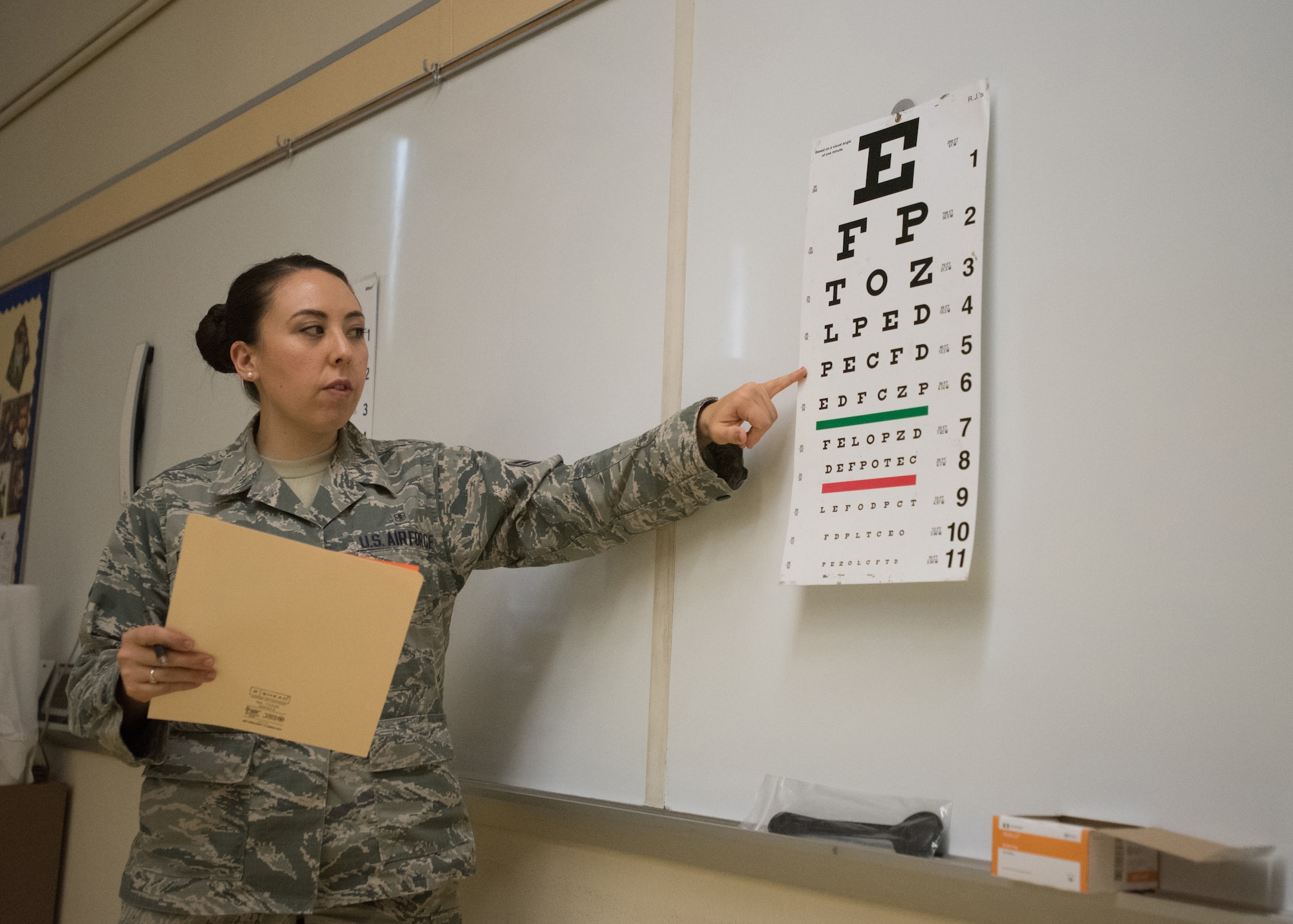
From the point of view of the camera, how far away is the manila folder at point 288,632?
1.11 m

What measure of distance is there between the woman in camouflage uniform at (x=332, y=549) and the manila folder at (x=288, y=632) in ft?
0.10

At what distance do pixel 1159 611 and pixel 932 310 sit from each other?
0.41 m

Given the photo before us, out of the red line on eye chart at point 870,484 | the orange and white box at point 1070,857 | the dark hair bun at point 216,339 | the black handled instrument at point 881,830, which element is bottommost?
the black handled instrument at point 881,830

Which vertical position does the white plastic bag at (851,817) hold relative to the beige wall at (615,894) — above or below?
above

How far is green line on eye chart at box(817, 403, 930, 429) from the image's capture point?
117cm

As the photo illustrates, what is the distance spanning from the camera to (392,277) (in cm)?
205

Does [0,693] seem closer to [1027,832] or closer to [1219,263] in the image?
[1027,832]

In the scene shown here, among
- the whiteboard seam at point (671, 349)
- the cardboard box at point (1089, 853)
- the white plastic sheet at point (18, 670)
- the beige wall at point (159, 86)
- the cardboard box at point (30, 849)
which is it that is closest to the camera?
the cardboard box at point (1089, 853)

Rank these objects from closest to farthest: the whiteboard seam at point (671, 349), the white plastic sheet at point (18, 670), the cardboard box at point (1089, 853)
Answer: the cardboard box at point (1089, 853), the whiteboard seam at point (671, 349), the white plastic sheet at point (18, 670)

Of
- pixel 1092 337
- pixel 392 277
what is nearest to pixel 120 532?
pixel 392 277

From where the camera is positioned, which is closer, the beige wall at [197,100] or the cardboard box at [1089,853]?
the cardboard box at [1089,853]

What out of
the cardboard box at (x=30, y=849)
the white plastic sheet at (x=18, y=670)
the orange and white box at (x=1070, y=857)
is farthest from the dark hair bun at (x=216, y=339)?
the cardboard box at (x=30, y=849)

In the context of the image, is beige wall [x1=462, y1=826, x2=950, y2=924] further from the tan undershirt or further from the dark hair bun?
the dark hair bun

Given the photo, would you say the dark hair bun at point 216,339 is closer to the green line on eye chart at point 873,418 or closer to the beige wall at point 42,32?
the green line on eye chart at point 873,418
